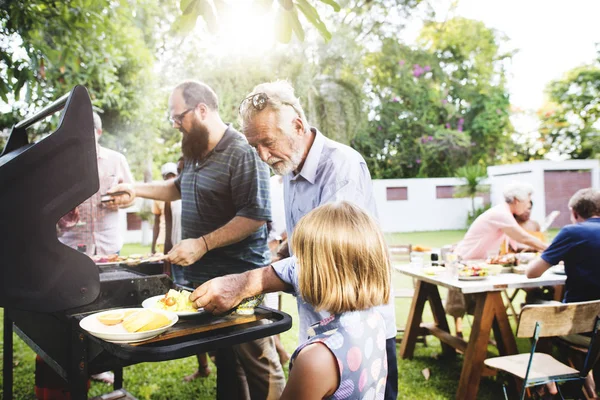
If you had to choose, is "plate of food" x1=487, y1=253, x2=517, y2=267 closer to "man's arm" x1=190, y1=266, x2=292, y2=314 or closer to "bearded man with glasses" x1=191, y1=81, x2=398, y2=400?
"bearded man with glasses" x1=191, y1=81, x2=398, y2=400

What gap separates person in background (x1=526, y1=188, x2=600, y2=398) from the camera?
3275mm

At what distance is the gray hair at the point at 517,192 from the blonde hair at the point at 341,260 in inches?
166

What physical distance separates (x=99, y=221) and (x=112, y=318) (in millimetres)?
2727

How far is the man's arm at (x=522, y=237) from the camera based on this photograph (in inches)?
195

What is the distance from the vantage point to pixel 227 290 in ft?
5.34

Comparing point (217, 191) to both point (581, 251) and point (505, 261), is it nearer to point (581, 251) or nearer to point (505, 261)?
point (581, 251)

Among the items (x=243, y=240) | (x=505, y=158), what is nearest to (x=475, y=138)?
(x=505, y=158)

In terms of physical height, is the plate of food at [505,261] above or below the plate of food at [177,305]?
below

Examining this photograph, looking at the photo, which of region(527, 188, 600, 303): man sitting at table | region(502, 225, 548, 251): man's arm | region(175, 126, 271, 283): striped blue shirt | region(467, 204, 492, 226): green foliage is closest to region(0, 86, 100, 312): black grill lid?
region(175, 126, 271, 283): striped blue shirt

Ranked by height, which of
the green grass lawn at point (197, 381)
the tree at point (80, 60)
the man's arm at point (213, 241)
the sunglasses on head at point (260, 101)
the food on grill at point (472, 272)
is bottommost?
the green grass lawn at point (197, 381)

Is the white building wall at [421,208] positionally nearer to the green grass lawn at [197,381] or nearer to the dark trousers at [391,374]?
the green grass lawn at [197,381]

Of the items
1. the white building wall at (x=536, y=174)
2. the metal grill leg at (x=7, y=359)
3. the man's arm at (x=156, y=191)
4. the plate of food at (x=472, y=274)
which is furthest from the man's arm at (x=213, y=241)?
the white building wall at (x=536, y=174)

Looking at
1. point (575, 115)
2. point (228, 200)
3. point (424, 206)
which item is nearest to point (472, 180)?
point (424, 206)

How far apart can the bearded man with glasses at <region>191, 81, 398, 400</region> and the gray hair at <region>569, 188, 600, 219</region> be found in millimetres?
2368
